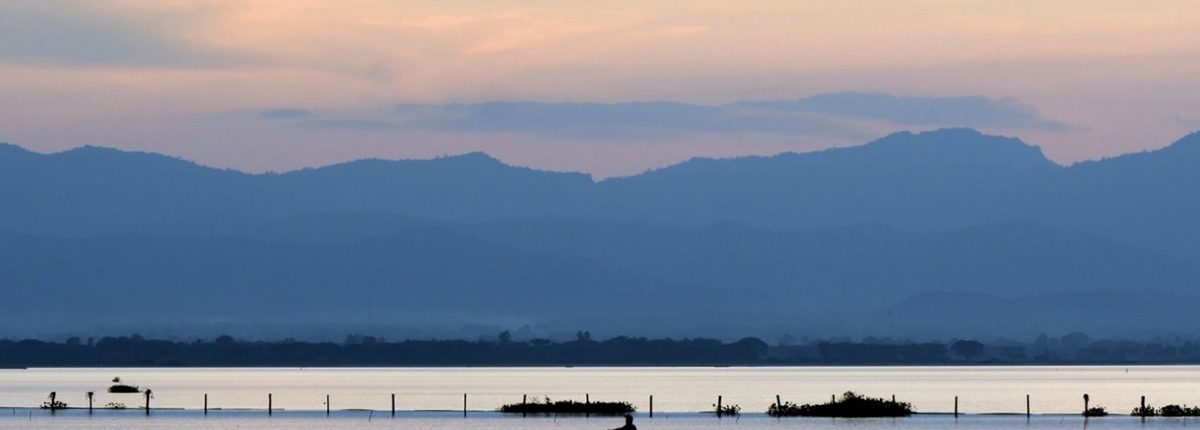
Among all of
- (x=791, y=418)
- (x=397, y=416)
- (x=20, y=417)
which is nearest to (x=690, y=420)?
(x=791, y=418)

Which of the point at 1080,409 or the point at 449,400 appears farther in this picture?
the point at 449,400

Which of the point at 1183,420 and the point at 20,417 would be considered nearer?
the point at 1183,420

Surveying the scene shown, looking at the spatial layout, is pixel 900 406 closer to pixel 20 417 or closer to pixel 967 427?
pixel 967 427

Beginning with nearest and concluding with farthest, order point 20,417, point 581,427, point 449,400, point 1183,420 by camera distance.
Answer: point 581,427 → point 1183,420 → point 20,417 → point 449,400

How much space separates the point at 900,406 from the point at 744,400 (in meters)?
51.1

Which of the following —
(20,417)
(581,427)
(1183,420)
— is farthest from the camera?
(20,417)

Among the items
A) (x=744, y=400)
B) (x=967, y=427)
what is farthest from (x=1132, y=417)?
(x=744, y=400)

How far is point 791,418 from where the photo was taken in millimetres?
151250

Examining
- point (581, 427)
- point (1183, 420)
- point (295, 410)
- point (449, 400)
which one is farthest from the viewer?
point (449, 400)

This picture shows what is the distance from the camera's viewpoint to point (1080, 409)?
17050cm

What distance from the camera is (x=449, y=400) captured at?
19625cm

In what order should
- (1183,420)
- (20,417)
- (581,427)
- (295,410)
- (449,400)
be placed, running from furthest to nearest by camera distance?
(449,400), (295,410), (20,417), (1183,420), (581,427)

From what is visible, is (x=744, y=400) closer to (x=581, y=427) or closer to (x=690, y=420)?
(x=690, y=420)

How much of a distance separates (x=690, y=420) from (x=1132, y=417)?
2619 centimetres
